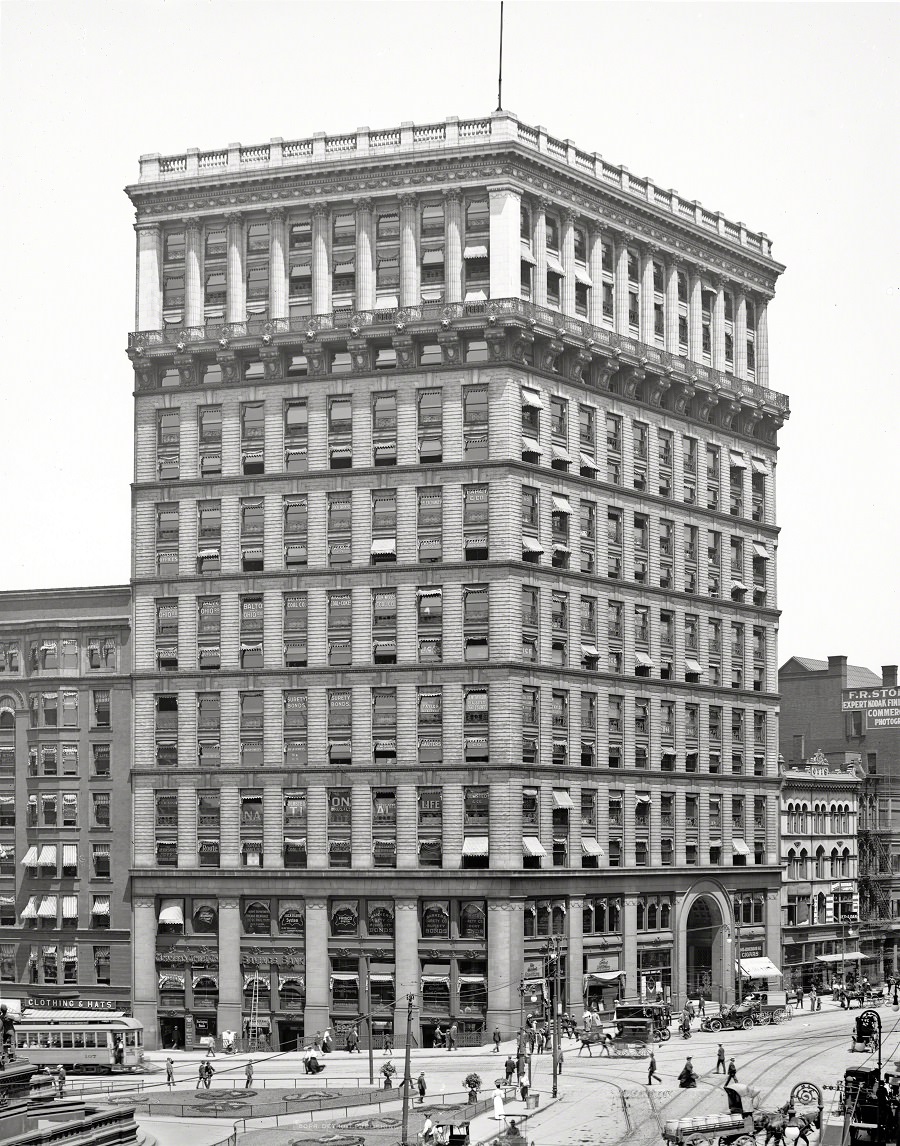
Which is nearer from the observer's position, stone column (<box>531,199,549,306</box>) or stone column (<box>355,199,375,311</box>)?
stone column (<box>355,199,375,311</box>)

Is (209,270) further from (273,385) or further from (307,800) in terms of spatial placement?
(307,800)

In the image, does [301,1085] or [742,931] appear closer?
[301,1085]

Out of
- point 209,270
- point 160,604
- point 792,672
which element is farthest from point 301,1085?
point 792,672

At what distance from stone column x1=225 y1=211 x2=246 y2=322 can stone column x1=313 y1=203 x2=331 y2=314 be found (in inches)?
195

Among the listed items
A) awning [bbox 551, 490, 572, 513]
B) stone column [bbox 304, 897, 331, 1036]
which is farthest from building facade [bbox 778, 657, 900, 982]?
stone column [bbox 304, 897, 331, 1036]

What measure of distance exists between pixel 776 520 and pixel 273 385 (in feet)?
134

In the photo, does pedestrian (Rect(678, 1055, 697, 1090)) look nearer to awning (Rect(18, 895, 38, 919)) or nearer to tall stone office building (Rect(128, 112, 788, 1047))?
tall stone office building (Rect(128, 112, 788, 1047))

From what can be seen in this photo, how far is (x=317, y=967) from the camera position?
11088 cm

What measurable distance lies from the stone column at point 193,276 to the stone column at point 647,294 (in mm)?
28895

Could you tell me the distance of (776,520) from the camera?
13675 centimetres

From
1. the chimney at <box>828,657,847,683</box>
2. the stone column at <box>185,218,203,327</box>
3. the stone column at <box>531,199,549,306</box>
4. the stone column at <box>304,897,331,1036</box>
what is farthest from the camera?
the chimney at <box>828,657,847,683</box>

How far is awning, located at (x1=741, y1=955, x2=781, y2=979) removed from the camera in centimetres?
12662

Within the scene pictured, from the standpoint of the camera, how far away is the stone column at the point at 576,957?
112 meters

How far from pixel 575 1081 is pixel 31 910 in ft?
138
